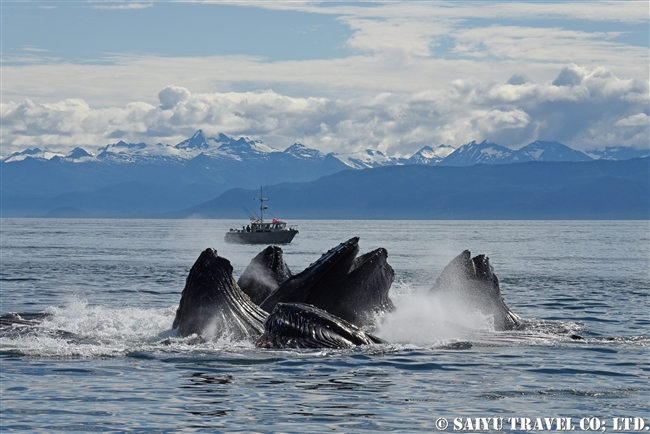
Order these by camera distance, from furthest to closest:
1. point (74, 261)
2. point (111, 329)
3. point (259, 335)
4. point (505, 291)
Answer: point (74, 261) < point (505, 291) < point (111, 329) < point (259, 335)

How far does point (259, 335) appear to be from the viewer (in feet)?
66.1

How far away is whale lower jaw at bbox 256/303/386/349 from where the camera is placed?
19.1 metres

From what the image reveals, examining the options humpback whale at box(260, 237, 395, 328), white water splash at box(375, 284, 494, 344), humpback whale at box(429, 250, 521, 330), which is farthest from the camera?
humpback whale at box(429, 250, 521, 330)

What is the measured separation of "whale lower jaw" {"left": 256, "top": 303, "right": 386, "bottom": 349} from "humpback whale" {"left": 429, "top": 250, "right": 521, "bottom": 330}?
4.49 meters

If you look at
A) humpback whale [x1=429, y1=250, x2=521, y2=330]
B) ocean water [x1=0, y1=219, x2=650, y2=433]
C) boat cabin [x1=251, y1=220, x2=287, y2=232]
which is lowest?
ocean water [x1=0, y1=219, x2=650, y2=433]

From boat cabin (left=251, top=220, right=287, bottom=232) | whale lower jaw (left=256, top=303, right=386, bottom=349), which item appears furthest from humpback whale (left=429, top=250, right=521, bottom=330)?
boat cabin (left=251, top=220, right=287, bottom=232)

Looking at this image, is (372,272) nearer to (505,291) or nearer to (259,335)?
(259,335)

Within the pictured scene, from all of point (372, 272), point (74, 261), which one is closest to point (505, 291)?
point (372, 272)

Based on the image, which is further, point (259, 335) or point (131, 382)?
point (259, 335)

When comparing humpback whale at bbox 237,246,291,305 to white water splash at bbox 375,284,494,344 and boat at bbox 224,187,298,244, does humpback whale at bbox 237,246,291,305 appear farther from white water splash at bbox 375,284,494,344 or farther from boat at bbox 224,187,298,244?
boat at bbox 224,187,298,244

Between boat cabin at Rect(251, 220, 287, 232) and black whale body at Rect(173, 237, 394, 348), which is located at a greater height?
boat cabin at Rect(251, 220, 287, 232)

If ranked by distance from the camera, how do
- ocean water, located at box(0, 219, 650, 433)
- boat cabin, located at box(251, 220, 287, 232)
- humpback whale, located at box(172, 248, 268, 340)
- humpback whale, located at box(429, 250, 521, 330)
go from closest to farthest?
1. ocean water, located at box(0, 219, 650, 433)
2. humpback whale, located at box(172, 248, 268, 340)
3. humpback whale, located at box(429, 250, 521, 330)
4. boat cabin, located at box(251, 220, 287, 232)

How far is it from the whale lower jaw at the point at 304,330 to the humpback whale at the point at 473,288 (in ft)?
14.7

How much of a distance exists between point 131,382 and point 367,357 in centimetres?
492
